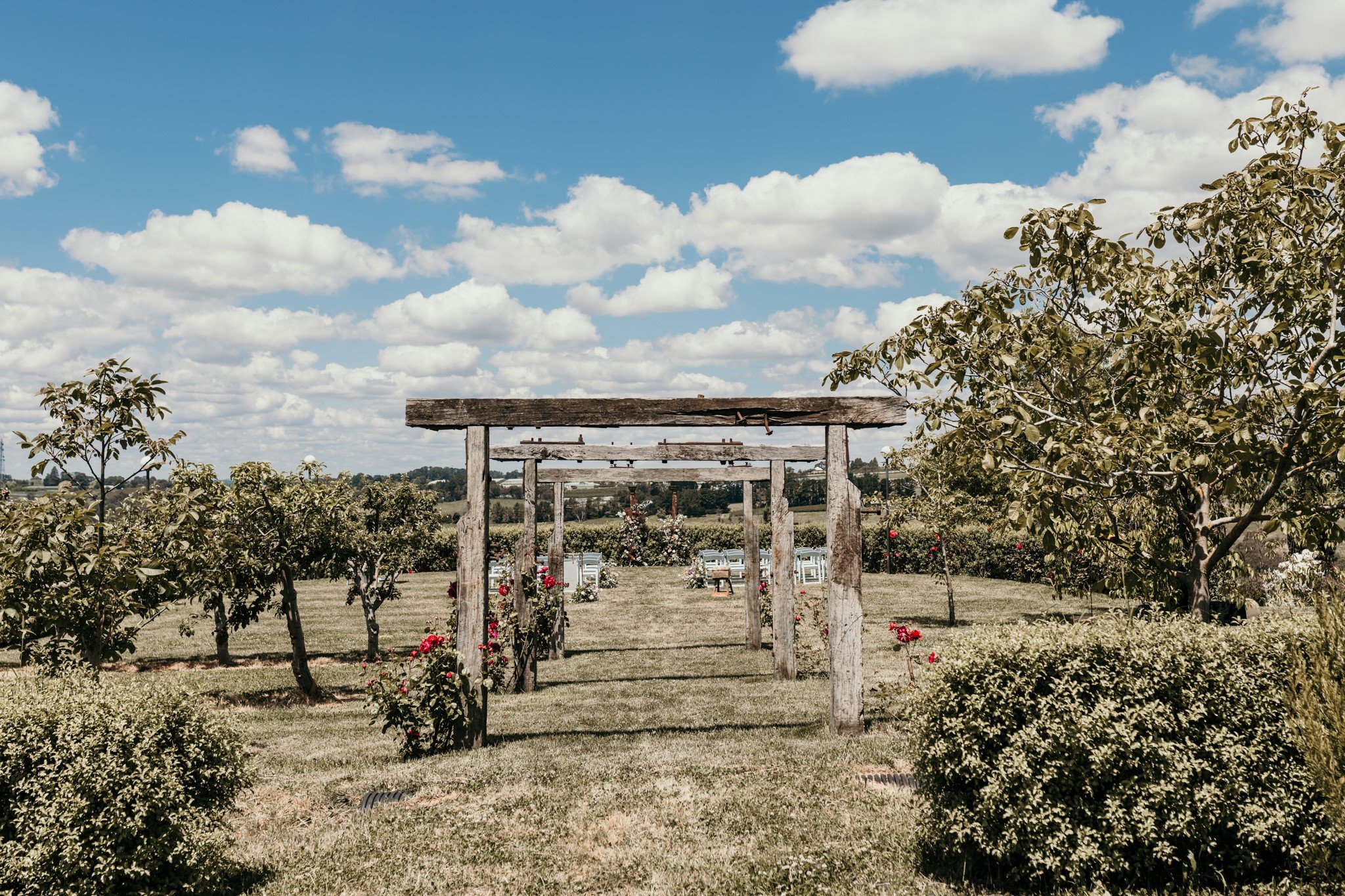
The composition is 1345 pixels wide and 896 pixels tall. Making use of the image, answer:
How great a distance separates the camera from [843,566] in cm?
801

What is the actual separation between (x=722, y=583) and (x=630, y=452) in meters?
14.5

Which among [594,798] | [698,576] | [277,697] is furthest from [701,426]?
[698,576]

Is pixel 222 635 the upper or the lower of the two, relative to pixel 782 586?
lower

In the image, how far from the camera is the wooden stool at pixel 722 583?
87.0 feet

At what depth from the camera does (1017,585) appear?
26406 mm

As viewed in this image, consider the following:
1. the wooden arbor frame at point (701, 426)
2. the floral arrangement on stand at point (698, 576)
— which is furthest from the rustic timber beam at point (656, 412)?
the floral arrangement on stand at point (698, 576)

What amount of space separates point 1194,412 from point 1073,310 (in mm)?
1296

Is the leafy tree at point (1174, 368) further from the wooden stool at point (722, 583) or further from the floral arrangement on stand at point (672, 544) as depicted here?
the floral arrangement on stand at point (672, 544)

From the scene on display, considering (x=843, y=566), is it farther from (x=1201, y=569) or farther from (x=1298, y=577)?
(x=1298, y=577)

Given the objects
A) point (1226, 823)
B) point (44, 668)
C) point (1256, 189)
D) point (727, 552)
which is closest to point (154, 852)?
point (44, 668)

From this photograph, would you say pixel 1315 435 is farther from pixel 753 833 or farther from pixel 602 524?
pixel 602 524

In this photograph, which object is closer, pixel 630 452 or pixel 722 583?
pixel 630 452

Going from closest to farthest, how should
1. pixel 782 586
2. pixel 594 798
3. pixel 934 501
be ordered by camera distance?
pixel 594 798
pixel 782 586
pixel 934 501

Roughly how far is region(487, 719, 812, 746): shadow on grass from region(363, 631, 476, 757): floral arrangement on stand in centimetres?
92
